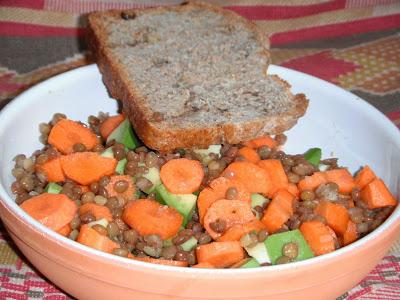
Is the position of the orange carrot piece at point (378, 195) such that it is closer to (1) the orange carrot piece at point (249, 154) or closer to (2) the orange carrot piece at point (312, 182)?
(2) the orange carrot piece at point (312, 182)

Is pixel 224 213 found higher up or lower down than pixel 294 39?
higher up

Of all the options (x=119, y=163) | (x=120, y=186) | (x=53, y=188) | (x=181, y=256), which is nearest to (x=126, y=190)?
(x=120, y=186)

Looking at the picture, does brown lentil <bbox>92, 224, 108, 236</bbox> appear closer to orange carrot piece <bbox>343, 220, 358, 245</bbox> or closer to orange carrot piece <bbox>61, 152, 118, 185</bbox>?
orange carrot piece <bbox>61, 152, 118, 185</bbox>

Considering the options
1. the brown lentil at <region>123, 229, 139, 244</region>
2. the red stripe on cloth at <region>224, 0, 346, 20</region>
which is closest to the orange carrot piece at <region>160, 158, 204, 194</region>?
the brown lentil at <region>123, 229, 139, 244</region>

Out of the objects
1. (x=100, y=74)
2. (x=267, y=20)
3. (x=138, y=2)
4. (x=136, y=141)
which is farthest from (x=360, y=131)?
(x=138, y=2)

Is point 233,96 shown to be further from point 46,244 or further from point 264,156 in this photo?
point 46,244

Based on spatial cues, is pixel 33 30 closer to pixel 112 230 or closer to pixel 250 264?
pixel 112 230
